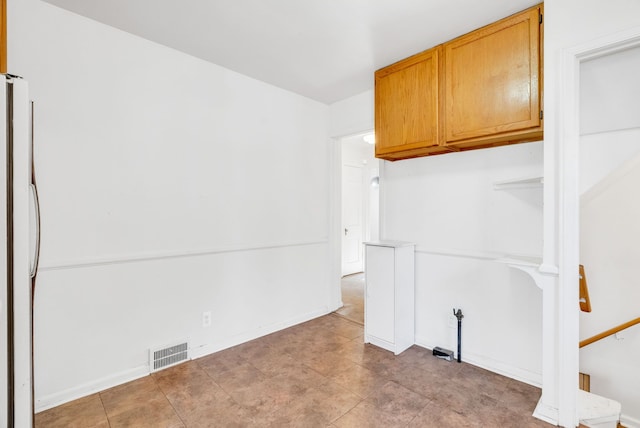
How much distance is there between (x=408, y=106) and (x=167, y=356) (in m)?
2.94

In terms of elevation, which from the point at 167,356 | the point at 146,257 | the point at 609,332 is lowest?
the point at 167,356

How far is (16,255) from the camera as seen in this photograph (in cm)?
113

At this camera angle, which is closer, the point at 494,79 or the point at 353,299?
the point at 494,79

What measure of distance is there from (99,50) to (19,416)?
225 centimetres

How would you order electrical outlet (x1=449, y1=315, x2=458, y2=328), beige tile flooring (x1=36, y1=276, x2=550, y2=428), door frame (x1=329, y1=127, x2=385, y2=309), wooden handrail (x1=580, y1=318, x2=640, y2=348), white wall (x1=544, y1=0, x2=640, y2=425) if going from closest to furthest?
white wall (x1=544, y1=0, x2=640, y2=425) → beige tile flooring (x1=36, y1=276, x2=550, y2=428) → wooden handrail (x1=580, y1=318, x2=640, y2=348) → electrical outlet (x1=449, y1=315, x2=458, y2=328) → door frame (x1=329, y1=127, x2=385, y2=309)

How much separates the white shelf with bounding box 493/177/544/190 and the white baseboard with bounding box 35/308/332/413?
99.8 inches

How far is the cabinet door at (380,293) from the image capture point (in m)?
2.71

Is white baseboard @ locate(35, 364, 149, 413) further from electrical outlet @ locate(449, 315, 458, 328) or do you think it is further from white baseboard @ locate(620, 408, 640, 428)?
white baseboard @ locate(620, 408, 640, 428)

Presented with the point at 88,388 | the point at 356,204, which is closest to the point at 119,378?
the point at 88,388

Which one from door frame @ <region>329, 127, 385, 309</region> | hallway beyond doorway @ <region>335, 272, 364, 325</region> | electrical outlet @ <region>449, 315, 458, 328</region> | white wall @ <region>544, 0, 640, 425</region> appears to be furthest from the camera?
door frame @ <region>329, 127, 385, 309</region>

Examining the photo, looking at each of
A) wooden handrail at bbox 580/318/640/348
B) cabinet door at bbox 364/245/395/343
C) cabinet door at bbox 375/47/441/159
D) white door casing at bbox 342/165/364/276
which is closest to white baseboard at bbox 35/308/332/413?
cabinet door at bbox 364/245/395/343

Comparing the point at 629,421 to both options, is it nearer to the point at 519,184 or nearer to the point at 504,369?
the point at 504,369

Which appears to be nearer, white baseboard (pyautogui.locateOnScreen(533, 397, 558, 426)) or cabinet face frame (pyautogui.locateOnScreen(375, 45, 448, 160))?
white baseboard (pyautogui.locateOnScreen(533, 397, 558, 426))

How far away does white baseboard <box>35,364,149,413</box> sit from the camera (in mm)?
1928
